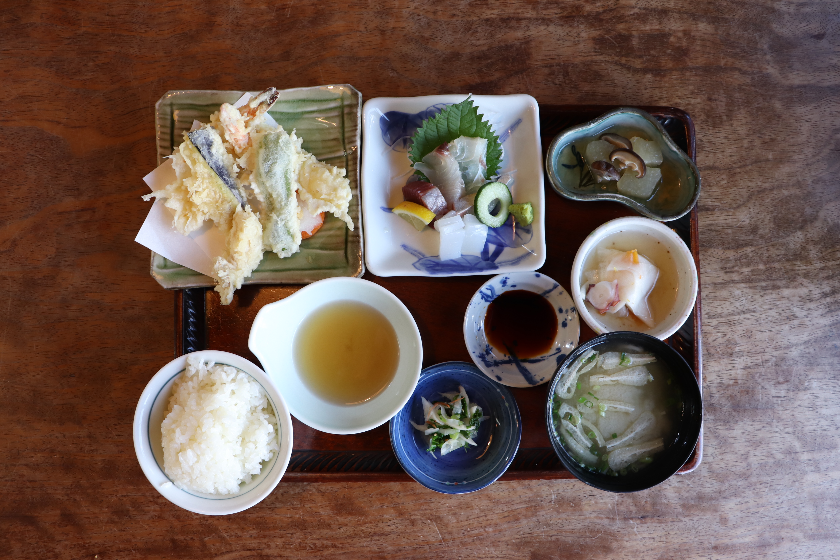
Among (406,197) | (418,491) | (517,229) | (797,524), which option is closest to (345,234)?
(406,197)

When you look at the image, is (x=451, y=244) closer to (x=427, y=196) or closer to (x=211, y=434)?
(x=427, y=196)

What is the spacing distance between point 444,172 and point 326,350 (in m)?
0.76

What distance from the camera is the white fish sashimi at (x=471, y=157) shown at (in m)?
1.76

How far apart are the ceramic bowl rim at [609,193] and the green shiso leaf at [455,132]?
19 cm

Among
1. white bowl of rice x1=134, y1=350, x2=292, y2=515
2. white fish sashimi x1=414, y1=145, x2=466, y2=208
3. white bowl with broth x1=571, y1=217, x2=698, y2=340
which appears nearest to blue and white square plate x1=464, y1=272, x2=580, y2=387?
white bowl with broth x1=571, y1=217, x2=698, y2=340

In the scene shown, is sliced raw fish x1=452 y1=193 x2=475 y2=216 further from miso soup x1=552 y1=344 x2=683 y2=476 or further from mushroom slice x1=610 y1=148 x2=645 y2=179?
miso soup x1=552 y1=344 x2=683 y2=476

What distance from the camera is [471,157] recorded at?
1778mm

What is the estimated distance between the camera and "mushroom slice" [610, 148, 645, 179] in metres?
1.75

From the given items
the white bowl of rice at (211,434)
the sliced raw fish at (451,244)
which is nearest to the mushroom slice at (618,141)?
the sliced raw fish at (451,244)

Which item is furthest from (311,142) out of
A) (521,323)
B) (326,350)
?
(521,323)

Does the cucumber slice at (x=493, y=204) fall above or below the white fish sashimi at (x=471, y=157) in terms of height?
below

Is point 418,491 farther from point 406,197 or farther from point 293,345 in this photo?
point 406,197

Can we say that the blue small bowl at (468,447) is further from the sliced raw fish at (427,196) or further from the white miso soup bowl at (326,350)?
the sliced raw fish at (427,196)

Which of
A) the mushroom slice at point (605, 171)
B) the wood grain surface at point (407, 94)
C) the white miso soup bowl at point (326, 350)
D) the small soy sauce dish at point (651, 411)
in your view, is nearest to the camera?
the small soy sauce dish at point (651, 411)
